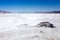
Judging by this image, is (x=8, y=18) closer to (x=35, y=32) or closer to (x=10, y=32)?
(x=10, y=32)

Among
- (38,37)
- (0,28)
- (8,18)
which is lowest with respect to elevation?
(38,37)

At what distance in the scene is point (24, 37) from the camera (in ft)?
6.70

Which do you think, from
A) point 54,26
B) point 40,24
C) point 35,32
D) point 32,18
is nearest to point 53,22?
point 54,26

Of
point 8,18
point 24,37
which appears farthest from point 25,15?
point 24,37

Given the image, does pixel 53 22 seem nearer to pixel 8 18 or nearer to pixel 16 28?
pixel 16 28

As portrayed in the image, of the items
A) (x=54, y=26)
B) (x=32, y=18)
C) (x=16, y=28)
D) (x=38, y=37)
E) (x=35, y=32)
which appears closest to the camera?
(x=38, y=37)

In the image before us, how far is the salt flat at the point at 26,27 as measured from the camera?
2.08 m

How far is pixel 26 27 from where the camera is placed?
2.57 m

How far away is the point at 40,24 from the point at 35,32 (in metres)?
0.51

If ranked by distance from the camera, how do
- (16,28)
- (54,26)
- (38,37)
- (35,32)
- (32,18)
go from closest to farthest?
1. (38,37)
2. (35,32)
3. (16,28)
4. (54,26)
5. (32,18)

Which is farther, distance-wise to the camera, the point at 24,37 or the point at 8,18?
the point at 8,18

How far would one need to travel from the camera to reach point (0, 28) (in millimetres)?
2406

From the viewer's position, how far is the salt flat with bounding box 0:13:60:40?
208 centimetres

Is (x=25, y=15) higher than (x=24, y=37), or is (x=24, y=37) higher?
(x=25, y=15)
